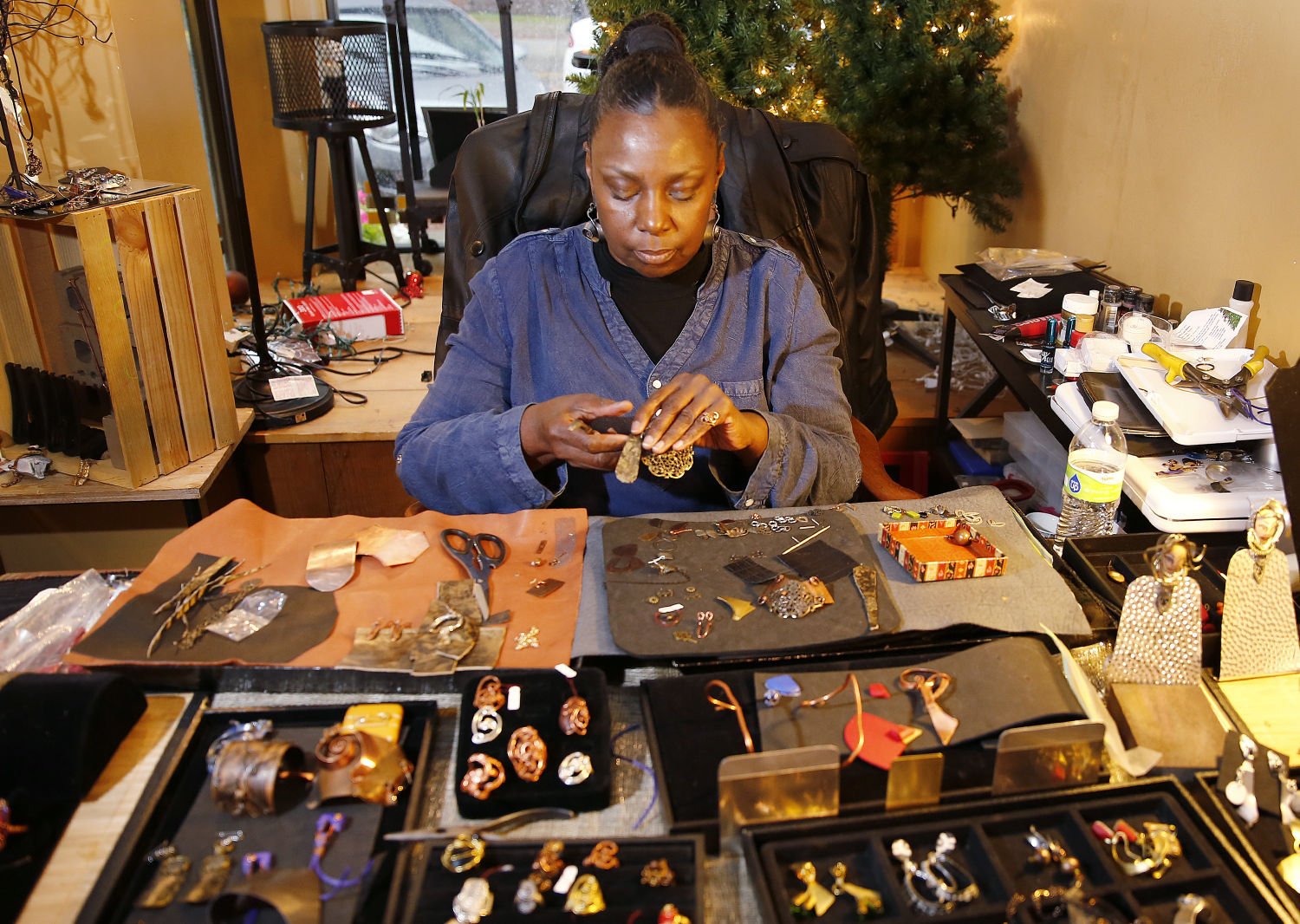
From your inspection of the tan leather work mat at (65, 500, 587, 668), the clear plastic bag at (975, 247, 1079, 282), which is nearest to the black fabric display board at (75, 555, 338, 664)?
the tan leather work mat at (65, 500, 587, 668)

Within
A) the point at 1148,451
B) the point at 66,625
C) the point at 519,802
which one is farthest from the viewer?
the point at 1148,451

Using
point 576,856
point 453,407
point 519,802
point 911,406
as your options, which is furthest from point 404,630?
point 911,406

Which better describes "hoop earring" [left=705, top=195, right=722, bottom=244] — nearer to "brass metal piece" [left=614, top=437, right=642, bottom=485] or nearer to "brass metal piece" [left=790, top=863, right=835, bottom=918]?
"brass metal piece" [left=614, top=437, right=642, bottom=485]

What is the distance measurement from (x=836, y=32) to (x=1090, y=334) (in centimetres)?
162

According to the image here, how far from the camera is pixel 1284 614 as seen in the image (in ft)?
4.26

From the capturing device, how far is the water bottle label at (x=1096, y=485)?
1567mm

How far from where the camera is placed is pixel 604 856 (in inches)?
39.8

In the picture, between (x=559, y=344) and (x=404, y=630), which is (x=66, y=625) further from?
(x=559, y=344)

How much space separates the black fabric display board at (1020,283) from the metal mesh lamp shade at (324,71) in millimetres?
2523

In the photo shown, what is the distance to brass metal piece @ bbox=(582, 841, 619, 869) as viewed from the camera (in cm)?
101

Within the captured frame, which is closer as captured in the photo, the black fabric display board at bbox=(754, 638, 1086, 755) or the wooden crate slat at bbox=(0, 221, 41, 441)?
the black fabric display board at bbox=(754, 638, 1086, 755)

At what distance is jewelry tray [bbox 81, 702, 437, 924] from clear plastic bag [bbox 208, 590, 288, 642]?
13 centimetres

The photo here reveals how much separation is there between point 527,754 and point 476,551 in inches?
16.5

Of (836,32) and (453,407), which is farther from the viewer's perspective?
(836,32)
